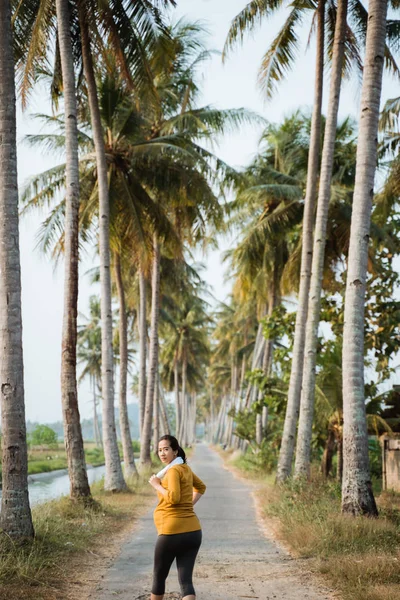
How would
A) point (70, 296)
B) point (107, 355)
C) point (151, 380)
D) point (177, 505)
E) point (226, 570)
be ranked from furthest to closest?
point (151, 380) → point (107, 355) → point (70, 296) → point (226, 570) → point (177, 505)

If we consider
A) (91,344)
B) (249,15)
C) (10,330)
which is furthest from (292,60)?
(91,344)

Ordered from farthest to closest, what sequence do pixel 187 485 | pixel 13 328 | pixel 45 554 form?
1. pixel 13 328
2. pixel 45 554
3. pixel 187 485

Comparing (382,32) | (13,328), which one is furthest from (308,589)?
(382,32)

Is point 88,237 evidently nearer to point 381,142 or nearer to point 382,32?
point 381,142

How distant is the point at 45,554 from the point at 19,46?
972cm

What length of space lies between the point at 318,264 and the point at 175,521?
33.4ft

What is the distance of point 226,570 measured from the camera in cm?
808

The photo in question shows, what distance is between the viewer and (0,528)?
8234mm

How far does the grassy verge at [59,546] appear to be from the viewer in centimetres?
688

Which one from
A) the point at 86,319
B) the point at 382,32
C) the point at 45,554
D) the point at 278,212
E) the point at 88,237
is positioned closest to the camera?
the point at 45,554

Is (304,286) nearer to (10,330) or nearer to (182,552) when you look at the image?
(10,330)

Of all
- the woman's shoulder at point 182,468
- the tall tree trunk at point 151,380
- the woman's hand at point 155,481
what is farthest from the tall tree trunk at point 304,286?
the woman's hand at point 155,481

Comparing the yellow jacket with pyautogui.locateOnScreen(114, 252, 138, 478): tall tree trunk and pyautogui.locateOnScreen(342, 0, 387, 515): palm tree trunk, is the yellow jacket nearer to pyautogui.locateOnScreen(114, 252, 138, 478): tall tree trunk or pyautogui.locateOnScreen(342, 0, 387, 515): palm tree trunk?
pyautogui.locateOnScreen(342, 0, 387, 515): palm tree trunk

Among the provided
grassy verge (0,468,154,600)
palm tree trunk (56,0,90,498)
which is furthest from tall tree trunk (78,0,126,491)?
palm tree trunk (56,0,90,498)
